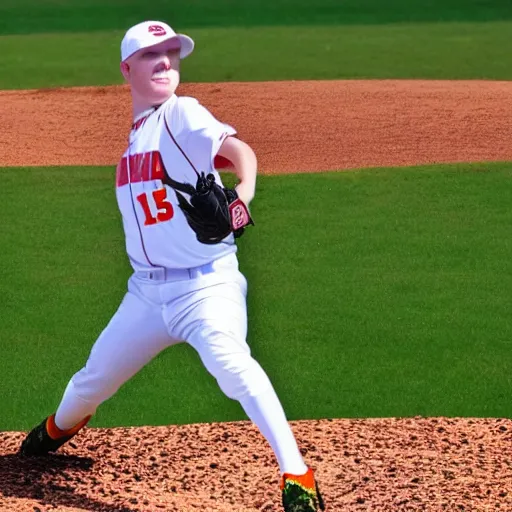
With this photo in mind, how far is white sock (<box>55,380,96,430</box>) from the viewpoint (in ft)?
16.9

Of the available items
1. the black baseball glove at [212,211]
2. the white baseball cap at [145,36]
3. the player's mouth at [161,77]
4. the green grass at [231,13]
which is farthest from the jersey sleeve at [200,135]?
the green grass at [231,13]

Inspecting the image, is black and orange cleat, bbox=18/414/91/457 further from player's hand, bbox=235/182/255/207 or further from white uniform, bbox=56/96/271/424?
player's hand, bbox=235/182/255/207

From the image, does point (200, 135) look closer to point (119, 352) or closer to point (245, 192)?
point (245, 192)

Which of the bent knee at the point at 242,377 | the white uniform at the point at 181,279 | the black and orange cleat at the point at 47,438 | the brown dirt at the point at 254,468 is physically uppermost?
the white uniform at the point at 181,279

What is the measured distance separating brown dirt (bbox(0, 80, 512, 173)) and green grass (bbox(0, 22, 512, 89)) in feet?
4.90

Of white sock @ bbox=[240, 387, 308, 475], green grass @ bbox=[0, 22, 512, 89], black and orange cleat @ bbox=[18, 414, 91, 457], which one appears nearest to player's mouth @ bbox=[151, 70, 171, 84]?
white sock @ bbox=[240, 387, 308, 475]

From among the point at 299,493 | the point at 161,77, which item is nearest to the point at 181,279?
the point at 161,77

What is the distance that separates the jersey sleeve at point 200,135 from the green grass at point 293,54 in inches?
546

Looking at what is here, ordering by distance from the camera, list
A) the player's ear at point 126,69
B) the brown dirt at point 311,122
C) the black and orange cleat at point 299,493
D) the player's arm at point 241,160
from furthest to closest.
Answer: the brown dirt at point 311,122, the player's ear at point 126,69, the player's arm at point 241,160, the black and orange cleat at point 299,493

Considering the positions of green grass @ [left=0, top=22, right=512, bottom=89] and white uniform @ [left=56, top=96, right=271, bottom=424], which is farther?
green grass @ [left=0, top=22, right=512, bottom=89]

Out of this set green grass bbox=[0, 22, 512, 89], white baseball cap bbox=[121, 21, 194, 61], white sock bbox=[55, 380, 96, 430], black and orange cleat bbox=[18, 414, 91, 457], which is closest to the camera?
white baseball cap bbox=[121, 21, 194, 61]

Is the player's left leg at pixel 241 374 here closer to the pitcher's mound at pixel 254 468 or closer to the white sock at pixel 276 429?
the white sock at pixel 276 429

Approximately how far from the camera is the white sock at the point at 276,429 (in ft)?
14.7

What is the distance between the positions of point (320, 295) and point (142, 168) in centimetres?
378
